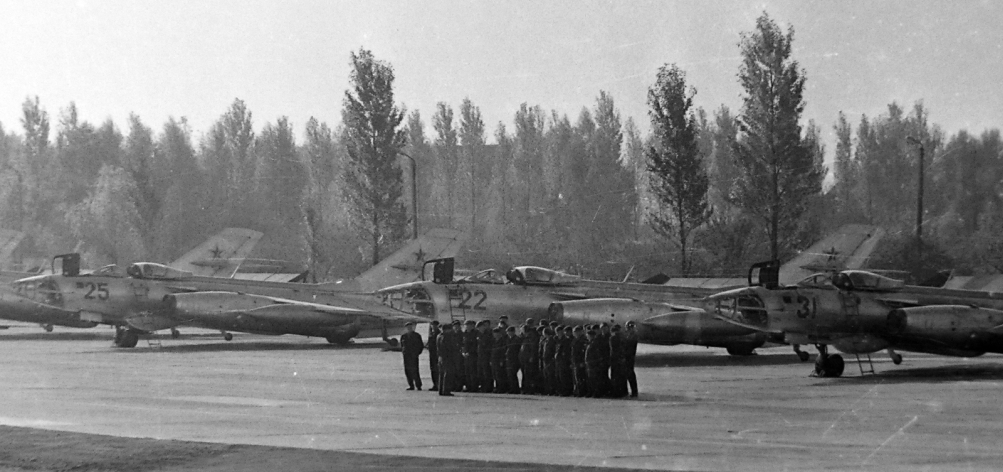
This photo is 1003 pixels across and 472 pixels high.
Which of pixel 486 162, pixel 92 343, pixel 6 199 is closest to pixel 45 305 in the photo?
pixel 92 343

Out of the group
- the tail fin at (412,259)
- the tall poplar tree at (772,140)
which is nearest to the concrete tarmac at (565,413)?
the tail fin at (412,259)

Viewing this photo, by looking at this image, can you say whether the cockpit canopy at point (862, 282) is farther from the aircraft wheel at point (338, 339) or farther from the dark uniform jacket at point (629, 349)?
the aircraft wheel at point (338, 339)

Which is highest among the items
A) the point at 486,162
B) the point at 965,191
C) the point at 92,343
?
the point at 486,162

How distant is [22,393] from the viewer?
63.6 feet

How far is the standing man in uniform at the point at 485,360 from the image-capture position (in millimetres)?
19344

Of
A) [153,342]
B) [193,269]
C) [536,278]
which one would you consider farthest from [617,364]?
[193,269]

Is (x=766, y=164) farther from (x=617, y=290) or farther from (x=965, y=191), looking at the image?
(x=617, y=290)

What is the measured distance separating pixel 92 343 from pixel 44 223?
133 ft

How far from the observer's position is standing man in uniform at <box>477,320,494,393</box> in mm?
19344

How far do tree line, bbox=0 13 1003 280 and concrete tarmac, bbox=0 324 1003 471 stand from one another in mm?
14320

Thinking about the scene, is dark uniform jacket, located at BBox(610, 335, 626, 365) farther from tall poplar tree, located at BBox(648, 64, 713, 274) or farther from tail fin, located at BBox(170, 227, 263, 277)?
tall poplar tree, located at BBox(648, 64, 713, 274)

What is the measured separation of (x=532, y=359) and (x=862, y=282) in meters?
8.12

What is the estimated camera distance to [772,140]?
44.8 metres

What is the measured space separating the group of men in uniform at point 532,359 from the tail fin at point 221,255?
62.8 ft
